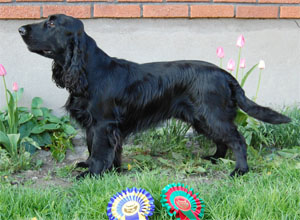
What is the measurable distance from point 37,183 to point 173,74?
129 cm

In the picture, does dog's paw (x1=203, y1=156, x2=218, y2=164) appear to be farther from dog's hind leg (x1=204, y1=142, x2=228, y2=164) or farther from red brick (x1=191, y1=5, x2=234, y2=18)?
red brick (x1=191, y1=5, x2=234, y2=18)

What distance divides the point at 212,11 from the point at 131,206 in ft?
8.20

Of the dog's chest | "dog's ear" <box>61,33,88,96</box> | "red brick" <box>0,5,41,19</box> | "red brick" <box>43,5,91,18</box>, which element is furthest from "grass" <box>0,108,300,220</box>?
"red brick" <box>0,5,41,19</box>

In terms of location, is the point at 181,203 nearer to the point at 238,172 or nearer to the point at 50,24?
the point at 238,172

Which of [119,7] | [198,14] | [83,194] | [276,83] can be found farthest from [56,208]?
[276,83]

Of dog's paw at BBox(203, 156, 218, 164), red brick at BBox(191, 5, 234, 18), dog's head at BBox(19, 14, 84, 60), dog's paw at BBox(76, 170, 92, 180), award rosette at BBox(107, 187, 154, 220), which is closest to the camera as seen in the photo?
award rosette at BBox(107, 187, 154, 220)

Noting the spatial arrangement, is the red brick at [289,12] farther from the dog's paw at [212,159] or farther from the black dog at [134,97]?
the dog's paw at [212,159]

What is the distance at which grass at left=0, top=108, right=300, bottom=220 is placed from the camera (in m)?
2.03

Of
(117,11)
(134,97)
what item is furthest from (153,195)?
(117,11)

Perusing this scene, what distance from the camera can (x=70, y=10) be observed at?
3.64 metres


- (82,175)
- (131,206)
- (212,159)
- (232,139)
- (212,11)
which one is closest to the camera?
(131,206)

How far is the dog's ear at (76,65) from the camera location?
2.62 metres

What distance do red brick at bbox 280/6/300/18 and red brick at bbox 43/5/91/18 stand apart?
1.99m

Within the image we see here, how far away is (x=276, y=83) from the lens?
4125 millimetres
